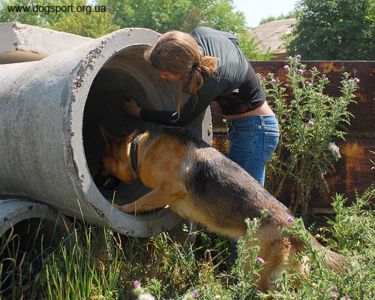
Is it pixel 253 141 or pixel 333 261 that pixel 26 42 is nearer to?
pixel 253 141

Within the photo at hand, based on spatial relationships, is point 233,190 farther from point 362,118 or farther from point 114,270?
point 362,118

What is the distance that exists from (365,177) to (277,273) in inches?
80.2

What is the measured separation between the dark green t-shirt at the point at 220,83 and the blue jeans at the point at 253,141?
137 mm

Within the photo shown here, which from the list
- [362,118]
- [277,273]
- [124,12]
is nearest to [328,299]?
[277,273]

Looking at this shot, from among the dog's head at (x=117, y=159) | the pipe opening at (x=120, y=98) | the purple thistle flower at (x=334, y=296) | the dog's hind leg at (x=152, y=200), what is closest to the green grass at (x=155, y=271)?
the purple thistle flower at (x=334, y=296)

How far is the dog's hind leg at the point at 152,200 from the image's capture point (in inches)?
157

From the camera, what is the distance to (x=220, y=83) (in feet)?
12.7

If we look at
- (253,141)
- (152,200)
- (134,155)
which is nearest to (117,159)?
(134,155)

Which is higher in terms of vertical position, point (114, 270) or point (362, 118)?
point (362, 118)

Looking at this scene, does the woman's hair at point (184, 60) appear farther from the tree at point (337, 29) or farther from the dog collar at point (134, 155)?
the tree at point (337, 29)

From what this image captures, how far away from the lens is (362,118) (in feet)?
18.2

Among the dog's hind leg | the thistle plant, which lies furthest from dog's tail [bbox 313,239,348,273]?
the thistle plant

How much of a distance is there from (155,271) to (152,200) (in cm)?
52

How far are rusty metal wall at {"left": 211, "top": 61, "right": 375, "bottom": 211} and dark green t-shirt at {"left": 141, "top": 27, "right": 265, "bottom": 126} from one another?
4.34 ft
